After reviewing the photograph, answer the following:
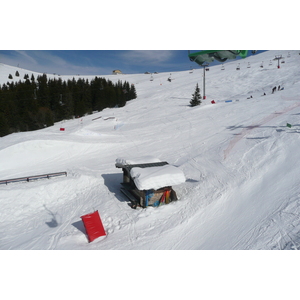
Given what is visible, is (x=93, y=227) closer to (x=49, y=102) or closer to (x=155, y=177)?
(x=155, y=177)

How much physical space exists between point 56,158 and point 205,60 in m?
11.2

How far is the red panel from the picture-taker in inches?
271

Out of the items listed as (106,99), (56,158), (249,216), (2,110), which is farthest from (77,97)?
(249,216)

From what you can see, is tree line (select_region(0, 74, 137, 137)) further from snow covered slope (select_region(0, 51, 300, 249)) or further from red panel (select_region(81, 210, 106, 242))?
red panel (select_region(81, 210, 106, 242))

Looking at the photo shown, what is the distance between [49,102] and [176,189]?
3646 centimetres

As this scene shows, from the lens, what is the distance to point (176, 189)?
381 inches

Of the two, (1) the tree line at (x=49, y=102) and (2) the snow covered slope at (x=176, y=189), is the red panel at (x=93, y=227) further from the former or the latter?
(1) the tree line at (x=49, y=102)

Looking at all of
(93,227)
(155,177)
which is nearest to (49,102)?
(155,177)

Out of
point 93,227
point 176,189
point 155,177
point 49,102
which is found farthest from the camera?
point 49,102

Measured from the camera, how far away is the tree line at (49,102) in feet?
105

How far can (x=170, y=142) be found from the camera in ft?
55.6

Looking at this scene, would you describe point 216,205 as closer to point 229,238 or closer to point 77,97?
point 229,238

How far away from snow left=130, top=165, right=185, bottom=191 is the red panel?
178 centimetres

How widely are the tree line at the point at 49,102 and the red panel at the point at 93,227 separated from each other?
27805mm
